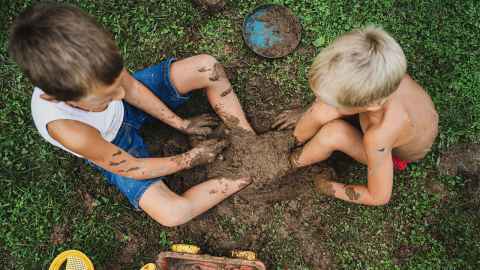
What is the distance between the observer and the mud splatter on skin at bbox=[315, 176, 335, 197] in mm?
2689

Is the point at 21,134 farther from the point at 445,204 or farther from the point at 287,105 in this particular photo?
the point at 445,204

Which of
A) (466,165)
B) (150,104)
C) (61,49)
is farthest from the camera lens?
(466,165)

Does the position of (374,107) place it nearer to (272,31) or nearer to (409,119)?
(409,119)

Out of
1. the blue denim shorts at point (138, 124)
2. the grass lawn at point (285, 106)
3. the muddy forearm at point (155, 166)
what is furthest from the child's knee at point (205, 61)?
the muddy forearm at point (155, 166)

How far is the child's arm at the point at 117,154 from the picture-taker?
2.20 metres

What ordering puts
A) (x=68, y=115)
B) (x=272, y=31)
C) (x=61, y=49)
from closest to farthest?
(x=61, y=49) → (x=68, y=115) → (x=272, y=31)

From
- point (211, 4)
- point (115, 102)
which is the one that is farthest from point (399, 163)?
point (115, 102)

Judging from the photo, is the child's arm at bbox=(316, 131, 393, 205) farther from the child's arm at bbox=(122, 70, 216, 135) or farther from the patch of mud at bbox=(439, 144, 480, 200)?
the child's arm at bbox=(122, 70, 216, 135)

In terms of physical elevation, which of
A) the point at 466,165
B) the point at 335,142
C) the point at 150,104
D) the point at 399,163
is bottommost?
A: the point at 466,165

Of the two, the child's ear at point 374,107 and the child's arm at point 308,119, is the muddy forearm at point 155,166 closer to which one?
the child's arm at point 308,119

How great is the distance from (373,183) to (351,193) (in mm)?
210

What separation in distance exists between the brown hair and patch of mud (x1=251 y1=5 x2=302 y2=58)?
1361mm

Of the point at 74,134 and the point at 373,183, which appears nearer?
the point at 74,134

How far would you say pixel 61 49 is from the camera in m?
1.77
